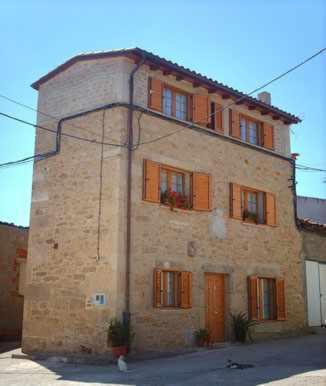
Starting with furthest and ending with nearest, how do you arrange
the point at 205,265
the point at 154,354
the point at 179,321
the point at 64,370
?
the point at 205,265, the point at 179,321, the point at 154,354, the point at 64,370

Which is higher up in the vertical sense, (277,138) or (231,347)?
(277,138)

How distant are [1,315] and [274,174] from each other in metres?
9.62

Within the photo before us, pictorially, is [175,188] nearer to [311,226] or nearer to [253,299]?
[253,299]

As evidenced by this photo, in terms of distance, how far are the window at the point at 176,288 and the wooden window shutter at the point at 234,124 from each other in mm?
4527

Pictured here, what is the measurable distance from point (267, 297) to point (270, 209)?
103 inches

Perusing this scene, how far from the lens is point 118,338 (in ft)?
35.9

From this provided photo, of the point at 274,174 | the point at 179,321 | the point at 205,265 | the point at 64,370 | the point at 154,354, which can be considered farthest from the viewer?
the point at 274,174

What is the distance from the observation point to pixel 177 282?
41.5 ft

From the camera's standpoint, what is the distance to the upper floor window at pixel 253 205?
14.6 m

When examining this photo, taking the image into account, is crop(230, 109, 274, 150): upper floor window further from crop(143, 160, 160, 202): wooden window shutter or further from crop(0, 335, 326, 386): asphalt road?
crop(0, 335, 326, 386): asphalt road

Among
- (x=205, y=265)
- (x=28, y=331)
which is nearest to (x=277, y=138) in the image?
(x=205, y=265)

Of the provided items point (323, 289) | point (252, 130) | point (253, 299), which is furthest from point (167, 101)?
point (323, 289)

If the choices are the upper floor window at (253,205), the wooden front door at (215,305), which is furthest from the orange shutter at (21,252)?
the upper floor window at (253,205)

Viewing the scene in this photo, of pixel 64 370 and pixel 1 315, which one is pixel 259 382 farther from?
pixel 1 315
